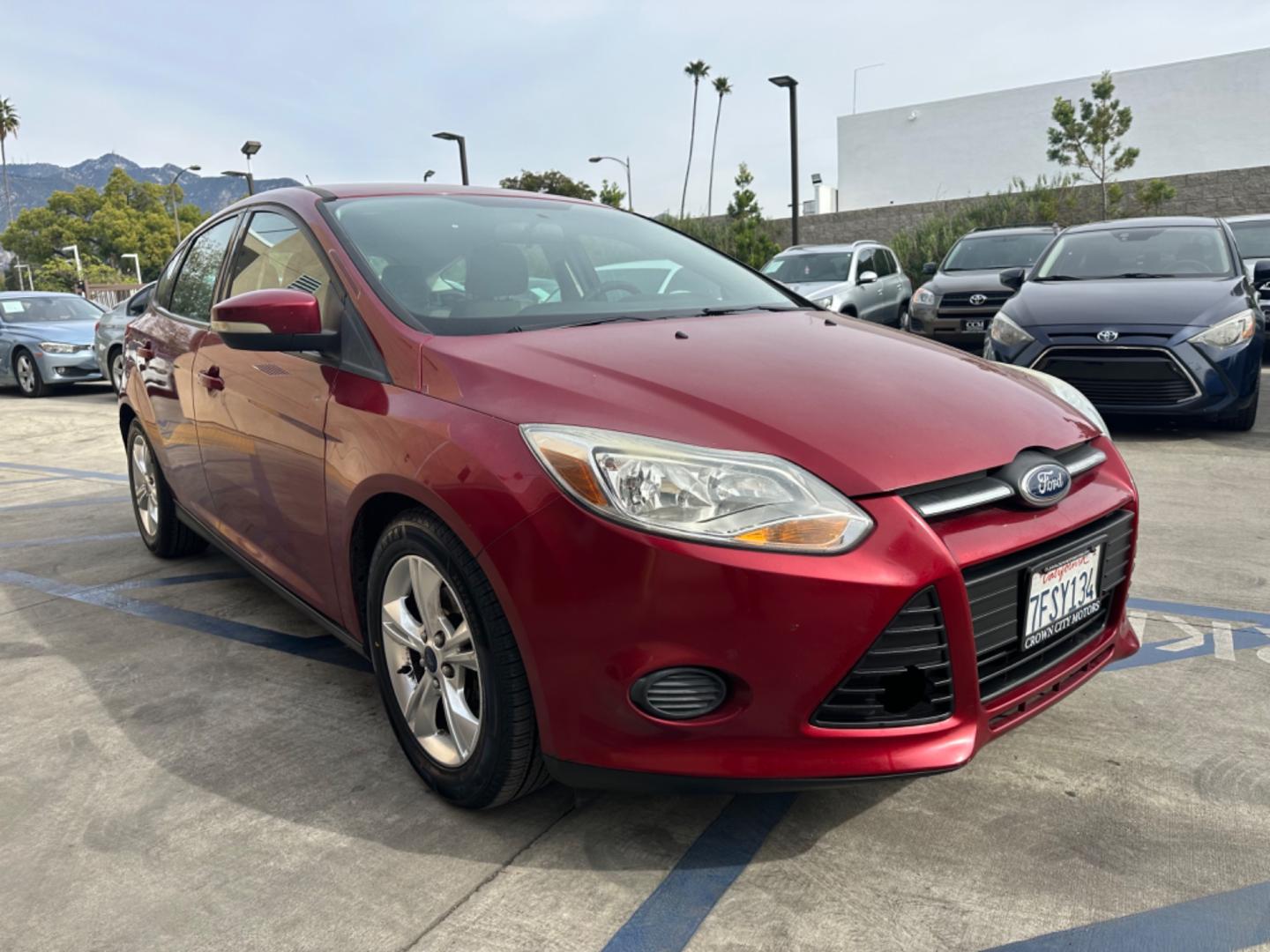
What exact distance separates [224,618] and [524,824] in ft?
6.58

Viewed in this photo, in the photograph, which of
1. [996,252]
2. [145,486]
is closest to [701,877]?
[145,486]

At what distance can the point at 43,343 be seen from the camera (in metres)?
12.6

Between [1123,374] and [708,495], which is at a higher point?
[708,495]

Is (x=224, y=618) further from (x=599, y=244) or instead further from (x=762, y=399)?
(x=762, y=399)

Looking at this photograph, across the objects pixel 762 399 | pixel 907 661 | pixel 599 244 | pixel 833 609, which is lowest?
pixel 907 661

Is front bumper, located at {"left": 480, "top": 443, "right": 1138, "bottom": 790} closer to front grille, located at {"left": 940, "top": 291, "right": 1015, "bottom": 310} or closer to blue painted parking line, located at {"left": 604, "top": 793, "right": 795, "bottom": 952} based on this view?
blue painted parking line, located at {"left": 604, "top": 793, "right": 795, "bottom": 952}

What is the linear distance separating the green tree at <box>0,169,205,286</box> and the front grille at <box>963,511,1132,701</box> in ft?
257

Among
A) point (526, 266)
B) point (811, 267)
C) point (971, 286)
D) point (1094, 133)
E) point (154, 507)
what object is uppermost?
point (1094, 133)

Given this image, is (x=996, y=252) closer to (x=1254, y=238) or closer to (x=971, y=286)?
(x=971, y=286)

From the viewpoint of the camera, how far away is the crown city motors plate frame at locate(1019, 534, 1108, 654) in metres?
2.03

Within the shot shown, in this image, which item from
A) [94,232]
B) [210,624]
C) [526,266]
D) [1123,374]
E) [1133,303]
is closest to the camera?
[526,266]

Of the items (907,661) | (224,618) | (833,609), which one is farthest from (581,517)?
(224,618)

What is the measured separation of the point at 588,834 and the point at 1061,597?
1175 mm

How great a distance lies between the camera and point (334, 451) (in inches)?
98.8
